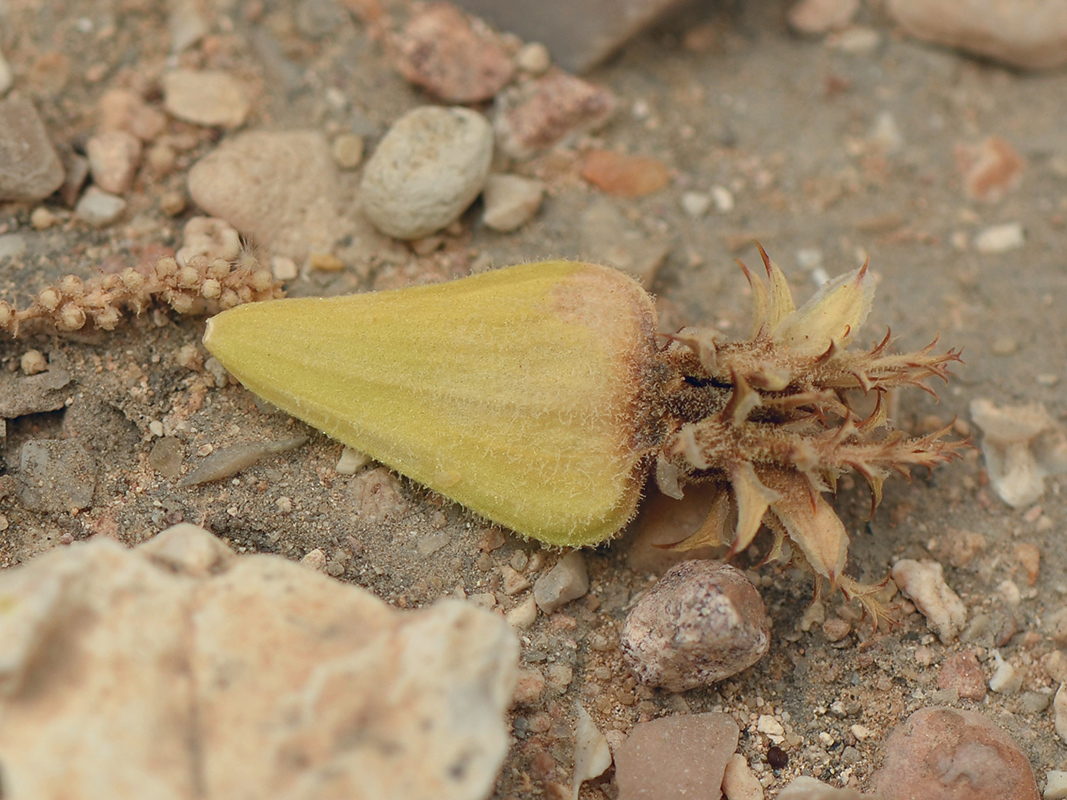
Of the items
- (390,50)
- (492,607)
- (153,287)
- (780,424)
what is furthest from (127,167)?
(780,424)

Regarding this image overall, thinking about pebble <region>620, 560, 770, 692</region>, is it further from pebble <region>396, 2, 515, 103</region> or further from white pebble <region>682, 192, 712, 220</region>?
pebble <region>396, 2, 515, 103</region>

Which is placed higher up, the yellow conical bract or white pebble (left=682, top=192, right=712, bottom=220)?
the yellow conical bract

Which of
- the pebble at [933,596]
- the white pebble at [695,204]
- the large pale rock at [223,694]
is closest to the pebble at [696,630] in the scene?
the pebble at [933,596]

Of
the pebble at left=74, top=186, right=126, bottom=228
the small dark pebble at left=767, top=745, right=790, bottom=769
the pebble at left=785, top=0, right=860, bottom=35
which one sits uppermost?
the pebble at left=74, top=186, right=126, bottom=228

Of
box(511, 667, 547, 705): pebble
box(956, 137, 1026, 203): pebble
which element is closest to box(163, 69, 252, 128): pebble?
box(511, 667, 547, 705): pebble

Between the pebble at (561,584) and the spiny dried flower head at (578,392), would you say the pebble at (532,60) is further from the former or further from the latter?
the pebble at (561,584)

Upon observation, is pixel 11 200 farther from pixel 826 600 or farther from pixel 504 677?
pixel 826 600

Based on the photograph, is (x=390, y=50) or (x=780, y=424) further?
(x=390, y=50)
